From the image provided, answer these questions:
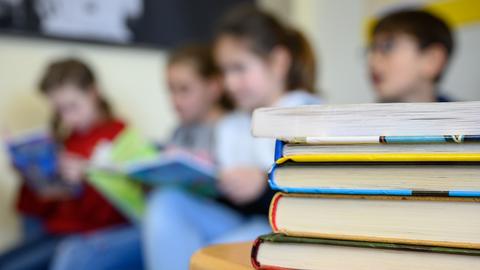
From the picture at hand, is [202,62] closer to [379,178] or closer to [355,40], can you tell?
[355,40]

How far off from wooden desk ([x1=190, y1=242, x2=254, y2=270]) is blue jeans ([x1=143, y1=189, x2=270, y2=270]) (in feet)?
1.39

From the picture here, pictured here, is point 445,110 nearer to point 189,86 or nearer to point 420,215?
point 420,215

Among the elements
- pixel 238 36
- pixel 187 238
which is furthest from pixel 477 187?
pixel 238 36

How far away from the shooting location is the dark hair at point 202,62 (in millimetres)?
1458

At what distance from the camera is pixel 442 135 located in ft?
0.90

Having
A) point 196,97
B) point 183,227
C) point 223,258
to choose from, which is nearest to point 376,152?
point 223,258

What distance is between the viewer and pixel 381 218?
0.97ft

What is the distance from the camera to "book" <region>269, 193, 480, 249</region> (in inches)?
11.0

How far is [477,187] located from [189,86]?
1.21 meters

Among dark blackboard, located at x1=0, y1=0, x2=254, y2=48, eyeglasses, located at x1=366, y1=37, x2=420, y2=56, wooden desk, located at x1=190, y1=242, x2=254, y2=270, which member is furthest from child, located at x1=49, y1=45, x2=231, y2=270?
wooden desk, located at x1=190, y1=242, x2=254, y2=270

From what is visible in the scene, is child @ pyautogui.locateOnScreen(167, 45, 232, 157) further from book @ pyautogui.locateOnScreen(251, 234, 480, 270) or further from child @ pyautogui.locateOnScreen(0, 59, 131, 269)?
book @ pyautogui.locateOnScreen(251, 234, 480, 270)

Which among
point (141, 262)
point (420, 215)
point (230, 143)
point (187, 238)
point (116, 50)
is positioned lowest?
point (141, 262)

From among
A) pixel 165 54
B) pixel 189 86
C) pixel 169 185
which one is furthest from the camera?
pixel 165 54

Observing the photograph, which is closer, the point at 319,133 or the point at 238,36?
the point at 319,133
